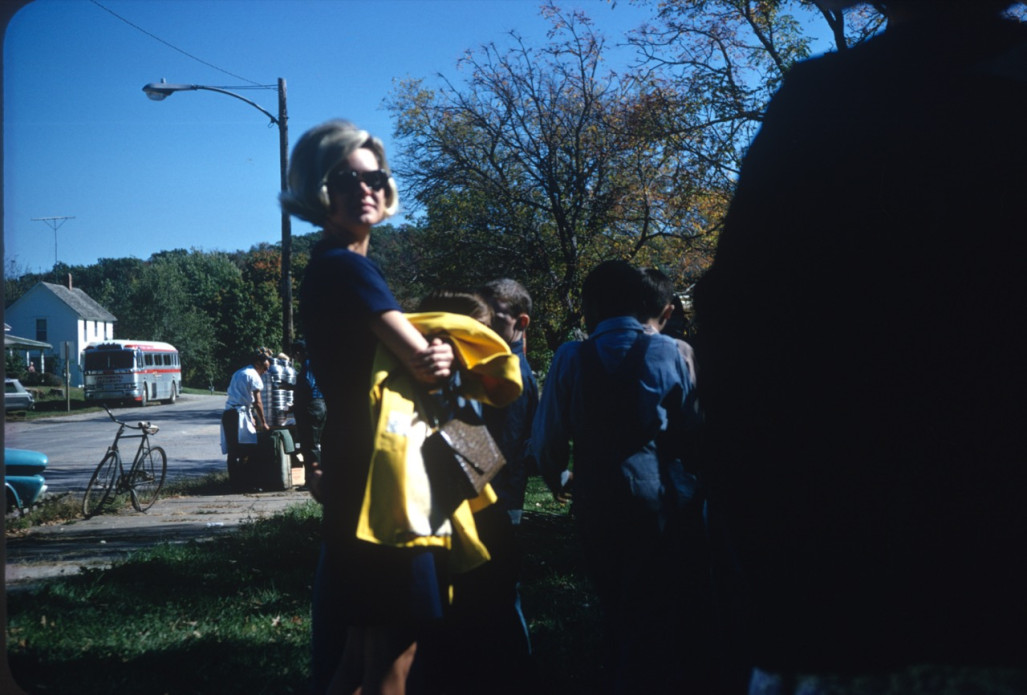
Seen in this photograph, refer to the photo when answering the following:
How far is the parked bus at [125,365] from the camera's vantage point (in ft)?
17.7

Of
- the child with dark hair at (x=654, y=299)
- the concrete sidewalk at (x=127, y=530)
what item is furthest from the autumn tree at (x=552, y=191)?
the concrete sidewalk at (x=127, y=530)

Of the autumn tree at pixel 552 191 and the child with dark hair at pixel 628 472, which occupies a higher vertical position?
the autumn tree at pixel 552 191

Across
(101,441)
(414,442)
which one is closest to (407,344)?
(414,442)

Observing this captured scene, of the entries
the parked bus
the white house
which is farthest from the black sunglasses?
the parked bus

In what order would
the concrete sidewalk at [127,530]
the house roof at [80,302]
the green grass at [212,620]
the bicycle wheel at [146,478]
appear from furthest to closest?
the bicycle wheel at [146,478], the concrete sidewalk at [127,530], the green grass at [212,620], the house roof at [80,302]

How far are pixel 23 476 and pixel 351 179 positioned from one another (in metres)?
6.00

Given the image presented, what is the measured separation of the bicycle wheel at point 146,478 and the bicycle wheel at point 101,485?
239 mm

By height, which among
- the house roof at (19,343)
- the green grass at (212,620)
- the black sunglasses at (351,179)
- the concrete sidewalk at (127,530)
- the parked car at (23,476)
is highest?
the black sunglasses at (351,179)

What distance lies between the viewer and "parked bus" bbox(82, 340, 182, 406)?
5397 mm

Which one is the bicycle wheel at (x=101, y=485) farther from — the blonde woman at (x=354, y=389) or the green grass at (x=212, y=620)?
the blonde woman at (x=354, y=389)

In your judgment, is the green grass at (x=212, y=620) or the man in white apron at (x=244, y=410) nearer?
the green grass at (x=212, y=620)

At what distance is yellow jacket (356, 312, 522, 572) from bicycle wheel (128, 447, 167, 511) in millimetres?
9287

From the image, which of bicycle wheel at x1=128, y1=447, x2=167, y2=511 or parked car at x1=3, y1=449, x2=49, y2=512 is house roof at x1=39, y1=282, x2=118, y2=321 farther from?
bicycle wheel at x1=128, y1=447, x2=167, y2=511

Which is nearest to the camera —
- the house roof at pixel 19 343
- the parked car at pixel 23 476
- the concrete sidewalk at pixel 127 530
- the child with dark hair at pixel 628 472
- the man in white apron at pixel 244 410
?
the house roof at pixel 19 343
